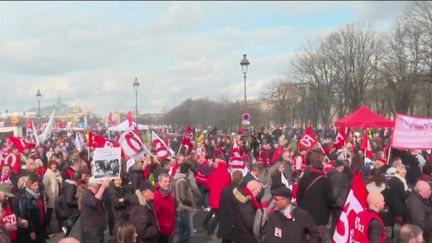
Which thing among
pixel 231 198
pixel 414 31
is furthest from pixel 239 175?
pixel 414 31

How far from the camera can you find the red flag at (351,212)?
6.30 metres

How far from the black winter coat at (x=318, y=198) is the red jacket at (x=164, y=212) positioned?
212cm

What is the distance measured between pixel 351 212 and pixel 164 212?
3299 mm

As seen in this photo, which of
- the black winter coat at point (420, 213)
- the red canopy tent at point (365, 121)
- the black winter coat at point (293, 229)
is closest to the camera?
the black winter coat at point (293, 229)

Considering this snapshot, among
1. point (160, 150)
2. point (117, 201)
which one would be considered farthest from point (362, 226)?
point (160, 150)

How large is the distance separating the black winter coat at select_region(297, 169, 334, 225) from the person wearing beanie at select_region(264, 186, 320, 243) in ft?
9.46

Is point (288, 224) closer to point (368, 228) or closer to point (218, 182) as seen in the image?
point (368, 228)

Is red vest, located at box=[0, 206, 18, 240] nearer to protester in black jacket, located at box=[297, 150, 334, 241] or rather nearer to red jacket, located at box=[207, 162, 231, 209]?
protester in black jacket, located at box=[297, 150, 334, 241]

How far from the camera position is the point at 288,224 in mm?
6414

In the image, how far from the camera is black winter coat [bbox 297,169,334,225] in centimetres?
937

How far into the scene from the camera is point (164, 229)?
28.9 ft

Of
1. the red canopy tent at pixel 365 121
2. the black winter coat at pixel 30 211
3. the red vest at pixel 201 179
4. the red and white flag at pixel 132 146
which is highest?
the red canopy tent at pixel 365 121

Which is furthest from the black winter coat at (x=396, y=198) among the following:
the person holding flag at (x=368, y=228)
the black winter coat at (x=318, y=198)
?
the person holding flag at (x=368, y=228)

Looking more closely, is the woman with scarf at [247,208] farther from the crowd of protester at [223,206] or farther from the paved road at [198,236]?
the paved road at [198,236]
